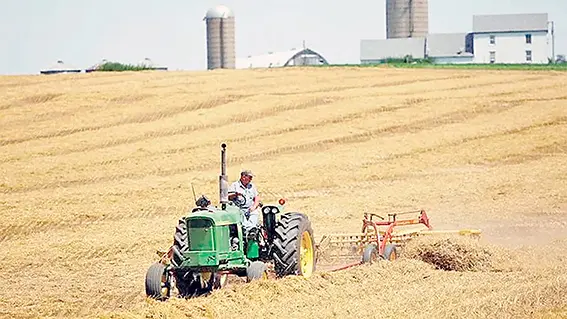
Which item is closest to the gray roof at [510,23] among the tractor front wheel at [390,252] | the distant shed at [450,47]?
the distant shed at [450,47]

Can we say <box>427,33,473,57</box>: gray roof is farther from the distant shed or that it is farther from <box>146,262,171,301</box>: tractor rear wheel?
<box>146,262,171,301</box>: tractor rear wheel

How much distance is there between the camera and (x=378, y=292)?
13664 mm

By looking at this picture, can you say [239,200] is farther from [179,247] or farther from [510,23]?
[510,23]

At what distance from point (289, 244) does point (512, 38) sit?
86.5 metres

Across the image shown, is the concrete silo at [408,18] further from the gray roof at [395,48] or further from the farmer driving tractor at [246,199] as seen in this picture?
the farmer driving tractor at [246,199]

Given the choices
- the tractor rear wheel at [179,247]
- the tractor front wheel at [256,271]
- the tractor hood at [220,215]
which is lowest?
the tractor front wheel at [256,271]

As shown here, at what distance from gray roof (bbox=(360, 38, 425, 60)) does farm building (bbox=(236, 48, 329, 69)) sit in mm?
12141

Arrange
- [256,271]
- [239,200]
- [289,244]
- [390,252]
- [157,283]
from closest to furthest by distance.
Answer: [157,283]
[256,271]
[289,244]
[239,200]
[390,252]

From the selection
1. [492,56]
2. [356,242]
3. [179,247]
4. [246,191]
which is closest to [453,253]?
[356,242]

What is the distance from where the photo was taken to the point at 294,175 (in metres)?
28.2

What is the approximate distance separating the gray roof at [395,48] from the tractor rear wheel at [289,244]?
77708mm

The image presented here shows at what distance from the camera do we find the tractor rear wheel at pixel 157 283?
13.5 meters

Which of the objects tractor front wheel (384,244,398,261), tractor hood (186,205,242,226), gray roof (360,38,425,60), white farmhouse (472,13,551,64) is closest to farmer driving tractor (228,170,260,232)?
tractor hood (186,205,242,226)

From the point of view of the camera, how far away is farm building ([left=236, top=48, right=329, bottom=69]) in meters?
111
